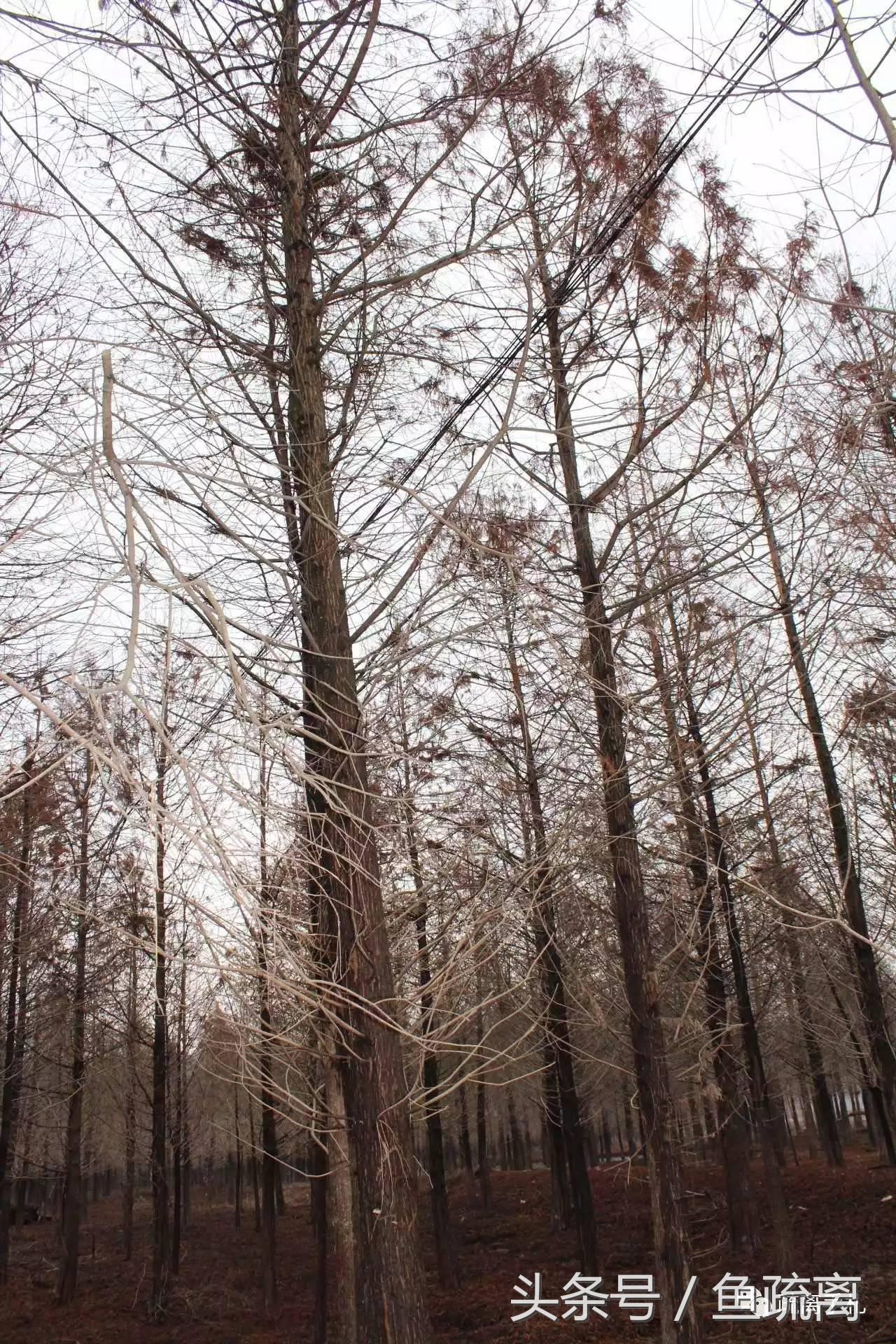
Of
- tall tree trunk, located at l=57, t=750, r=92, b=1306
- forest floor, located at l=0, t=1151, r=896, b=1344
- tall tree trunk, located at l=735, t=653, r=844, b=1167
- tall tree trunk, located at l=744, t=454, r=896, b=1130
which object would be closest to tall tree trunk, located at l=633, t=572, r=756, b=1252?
forest floor, located at l=0, t=1151, r=896, b=1344

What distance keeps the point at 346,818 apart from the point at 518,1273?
42.4ft

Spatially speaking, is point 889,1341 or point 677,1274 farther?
point 889,1341

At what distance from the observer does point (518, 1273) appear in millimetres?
13516

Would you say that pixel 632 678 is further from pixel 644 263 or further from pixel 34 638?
pixel 34 638

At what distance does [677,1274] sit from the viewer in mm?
5094

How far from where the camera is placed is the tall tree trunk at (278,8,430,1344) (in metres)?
3.34

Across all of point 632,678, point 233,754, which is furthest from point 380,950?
point 632,678

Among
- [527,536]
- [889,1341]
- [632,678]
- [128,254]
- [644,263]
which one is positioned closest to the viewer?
[128,254]

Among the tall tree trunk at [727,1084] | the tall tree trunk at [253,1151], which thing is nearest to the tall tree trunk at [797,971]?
the tall tree trunk at [727,1084]

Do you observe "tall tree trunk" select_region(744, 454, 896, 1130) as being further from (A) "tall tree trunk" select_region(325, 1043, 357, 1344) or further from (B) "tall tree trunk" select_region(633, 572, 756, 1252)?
(A) "tall tree trunk" select_region(325, 1043, 357, 1344)

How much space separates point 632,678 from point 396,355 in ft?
11.3

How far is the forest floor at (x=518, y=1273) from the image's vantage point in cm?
953

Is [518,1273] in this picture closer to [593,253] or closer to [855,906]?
[855,906]

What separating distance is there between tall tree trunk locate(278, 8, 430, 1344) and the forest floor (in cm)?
328
